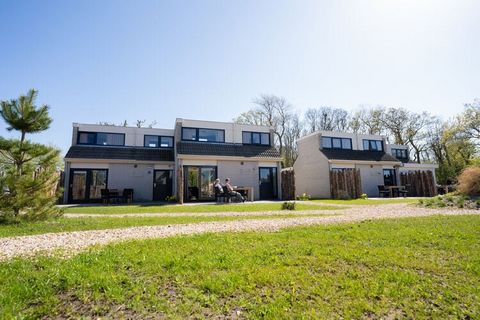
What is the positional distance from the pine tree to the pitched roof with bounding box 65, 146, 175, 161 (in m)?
9.96

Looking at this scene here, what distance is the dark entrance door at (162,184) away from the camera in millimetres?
20391

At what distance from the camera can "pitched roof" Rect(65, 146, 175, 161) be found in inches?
727

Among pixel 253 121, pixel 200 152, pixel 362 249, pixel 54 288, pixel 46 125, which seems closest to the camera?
pixel 54 288

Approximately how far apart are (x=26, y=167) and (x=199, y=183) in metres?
12.1

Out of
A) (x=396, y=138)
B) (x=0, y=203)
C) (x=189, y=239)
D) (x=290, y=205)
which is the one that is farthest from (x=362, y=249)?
(x=396, y=138)

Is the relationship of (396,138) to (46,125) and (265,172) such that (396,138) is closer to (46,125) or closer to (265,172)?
(265,172)

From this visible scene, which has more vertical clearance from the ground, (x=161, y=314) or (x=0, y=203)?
(x=0, y=203)

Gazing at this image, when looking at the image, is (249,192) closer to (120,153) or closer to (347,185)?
(347,185)

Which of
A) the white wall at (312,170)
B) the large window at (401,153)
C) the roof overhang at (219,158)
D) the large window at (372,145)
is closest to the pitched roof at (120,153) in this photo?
the roof overhang at (219,158)

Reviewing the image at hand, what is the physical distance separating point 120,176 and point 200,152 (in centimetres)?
633

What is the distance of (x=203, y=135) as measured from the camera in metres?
20.9

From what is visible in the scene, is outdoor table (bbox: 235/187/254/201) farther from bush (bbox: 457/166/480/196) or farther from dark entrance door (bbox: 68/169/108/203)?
bush (bbox: 457/166/480/196)

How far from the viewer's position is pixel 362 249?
4250mm

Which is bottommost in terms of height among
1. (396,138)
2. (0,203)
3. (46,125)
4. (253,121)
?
(0,203)
